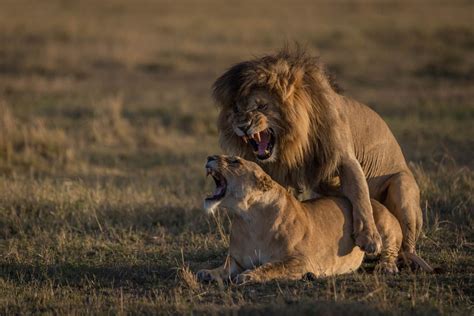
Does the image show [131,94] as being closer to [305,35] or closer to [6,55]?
[6,55]

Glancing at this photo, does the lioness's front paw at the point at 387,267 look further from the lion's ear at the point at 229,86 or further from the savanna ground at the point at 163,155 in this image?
the lion's ear at the point at 229,86

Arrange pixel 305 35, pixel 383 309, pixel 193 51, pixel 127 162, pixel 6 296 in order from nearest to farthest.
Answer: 1. pixel 383 309
2. pixel 6 296
3. pixel 127 162
4. pixel 193 51
5. pixel 305 35

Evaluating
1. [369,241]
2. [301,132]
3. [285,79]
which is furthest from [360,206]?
[285,79]

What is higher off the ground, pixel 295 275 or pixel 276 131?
pixel 276 131

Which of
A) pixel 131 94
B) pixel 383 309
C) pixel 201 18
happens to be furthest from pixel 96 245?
pixel 201 18

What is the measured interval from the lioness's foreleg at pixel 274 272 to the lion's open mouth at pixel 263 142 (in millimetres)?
861

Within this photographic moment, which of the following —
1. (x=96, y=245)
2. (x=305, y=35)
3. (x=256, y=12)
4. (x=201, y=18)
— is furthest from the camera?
(x=256, y=12)

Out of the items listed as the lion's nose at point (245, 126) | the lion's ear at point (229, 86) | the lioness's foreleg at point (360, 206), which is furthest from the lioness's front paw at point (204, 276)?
the lion's ear at point (229, 86)

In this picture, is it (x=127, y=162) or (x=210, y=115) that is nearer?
(x=127, y=162)

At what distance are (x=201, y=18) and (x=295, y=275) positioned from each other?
24854mm

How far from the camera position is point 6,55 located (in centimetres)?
1997

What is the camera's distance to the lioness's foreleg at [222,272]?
5.86m

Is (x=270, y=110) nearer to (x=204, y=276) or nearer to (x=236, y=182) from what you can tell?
(x=236, y=182)

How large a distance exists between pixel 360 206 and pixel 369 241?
0.30 m
